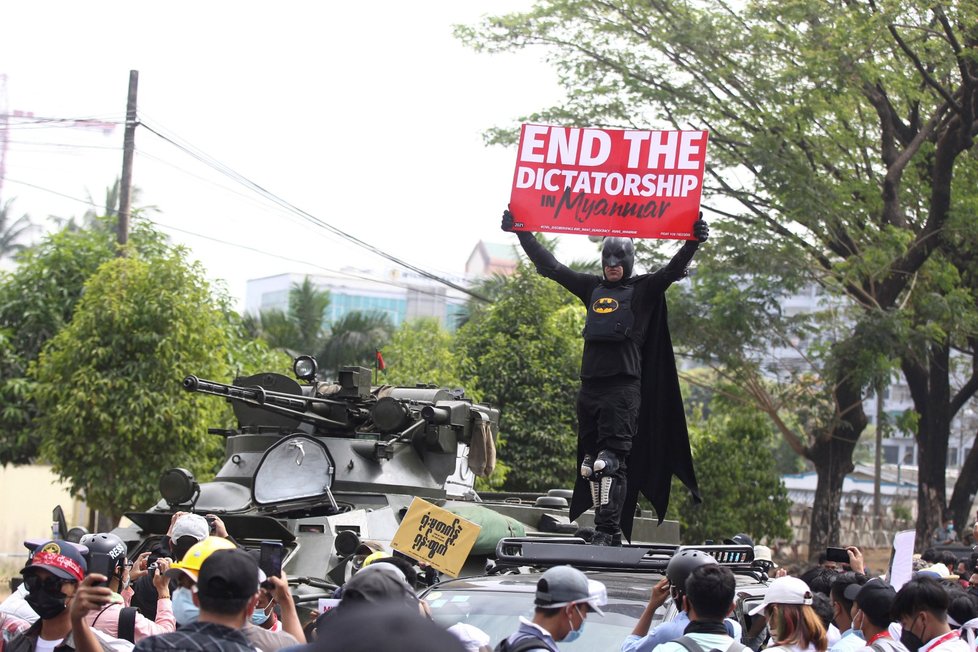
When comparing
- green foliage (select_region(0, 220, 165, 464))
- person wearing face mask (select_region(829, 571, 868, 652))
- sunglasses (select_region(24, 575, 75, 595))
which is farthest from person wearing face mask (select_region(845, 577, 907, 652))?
green foliage (select_region(0, 220, 165, 464))

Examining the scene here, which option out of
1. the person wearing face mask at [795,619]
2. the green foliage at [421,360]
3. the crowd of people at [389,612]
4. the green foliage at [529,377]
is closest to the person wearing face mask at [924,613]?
the crowd of people at [389,612]

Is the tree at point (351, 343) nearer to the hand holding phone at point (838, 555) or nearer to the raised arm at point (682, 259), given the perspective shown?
the raised arm at point (682, 259)

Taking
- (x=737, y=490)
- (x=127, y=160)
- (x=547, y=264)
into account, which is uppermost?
(x=127, y=160)

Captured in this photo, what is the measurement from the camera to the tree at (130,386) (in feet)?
54.2

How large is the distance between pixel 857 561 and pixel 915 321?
41.6 ft

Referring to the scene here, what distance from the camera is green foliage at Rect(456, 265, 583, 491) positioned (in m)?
22.0

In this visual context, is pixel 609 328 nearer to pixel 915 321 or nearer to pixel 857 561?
pixel 857 561

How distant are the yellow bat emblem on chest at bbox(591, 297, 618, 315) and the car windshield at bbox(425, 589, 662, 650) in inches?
92.4

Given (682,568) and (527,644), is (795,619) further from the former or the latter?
(527,644)

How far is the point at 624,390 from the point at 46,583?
433 cm

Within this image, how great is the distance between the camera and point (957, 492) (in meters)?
22.2

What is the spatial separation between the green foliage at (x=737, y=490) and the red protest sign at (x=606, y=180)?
1368cm

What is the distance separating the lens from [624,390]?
8359 millimetres

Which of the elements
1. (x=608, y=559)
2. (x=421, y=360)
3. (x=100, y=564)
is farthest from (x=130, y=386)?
(x=100, y=564)
